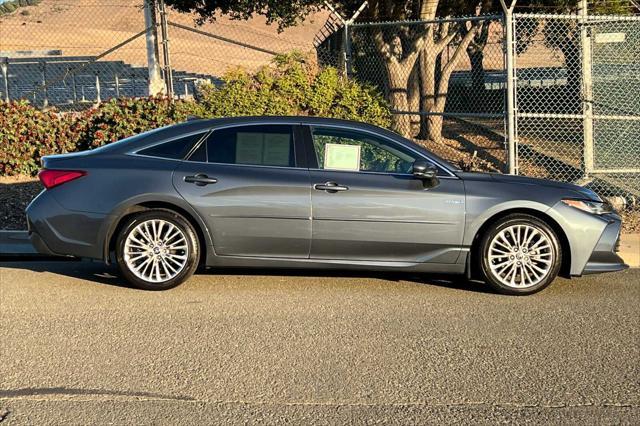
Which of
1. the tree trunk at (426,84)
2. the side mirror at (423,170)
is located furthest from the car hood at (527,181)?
the tree trunk at (426,84)

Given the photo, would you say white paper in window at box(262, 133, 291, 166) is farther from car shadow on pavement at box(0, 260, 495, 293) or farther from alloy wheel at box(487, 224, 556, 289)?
alloy wheel at box(487, 224, 556, 289)

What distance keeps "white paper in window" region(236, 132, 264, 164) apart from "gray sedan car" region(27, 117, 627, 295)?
10 cm

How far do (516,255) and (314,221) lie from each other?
1.75 meters

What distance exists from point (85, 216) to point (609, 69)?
26.6 ft

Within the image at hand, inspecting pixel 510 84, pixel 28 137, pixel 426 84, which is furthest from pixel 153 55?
pixel 510 84

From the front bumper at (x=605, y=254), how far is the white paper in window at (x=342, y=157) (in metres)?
2.15

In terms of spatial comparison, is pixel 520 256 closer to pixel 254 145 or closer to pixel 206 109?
pixel 254 145

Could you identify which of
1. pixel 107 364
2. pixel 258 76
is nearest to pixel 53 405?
pixel 107 364

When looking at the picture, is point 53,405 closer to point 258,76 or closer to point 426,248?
point 426,248

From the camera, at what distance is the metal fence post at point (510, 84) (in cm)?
1000

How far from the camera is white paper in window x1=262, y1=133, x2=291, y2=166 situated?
6.93 m

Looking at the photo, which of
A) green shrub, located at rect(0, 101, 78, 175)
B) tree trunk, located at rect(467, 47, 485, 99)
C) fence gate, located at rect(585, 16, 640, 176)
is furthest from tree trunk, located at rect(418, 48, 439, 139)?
green shrub, located at rect(0, 101, 78, 175)

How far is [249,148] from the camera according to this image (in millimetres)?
6984

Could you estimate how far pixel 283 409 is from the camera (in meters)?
4.26
